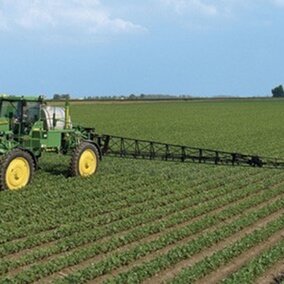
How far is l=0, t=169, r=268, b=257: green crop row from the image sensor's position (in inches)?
316

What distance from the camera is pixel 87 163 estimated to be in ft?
45.0

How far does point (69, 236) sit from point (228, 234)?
8.36 ft

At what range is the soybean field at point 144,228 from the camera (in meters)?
7.01

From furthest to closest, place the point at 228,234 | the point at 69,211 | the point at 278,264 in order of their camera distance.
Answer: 1. the point at 69,211
2. the point at 228,234
3. the point at 278,264

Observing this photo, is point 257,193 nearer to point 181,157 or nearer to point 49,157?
point 181,157

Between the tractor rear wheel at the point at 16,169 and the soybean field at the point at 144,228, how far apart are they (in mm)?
254

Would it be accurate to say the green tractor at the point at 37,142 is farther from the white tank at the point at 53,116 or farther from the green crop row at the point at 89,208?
the green crop row at the point at 89,208

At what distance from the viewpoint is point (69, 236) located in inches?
336

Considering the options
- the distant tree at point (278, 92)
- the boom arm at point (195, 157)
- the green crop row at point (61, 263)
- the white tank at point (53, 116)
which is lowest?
the green crop row at point (61, 263)

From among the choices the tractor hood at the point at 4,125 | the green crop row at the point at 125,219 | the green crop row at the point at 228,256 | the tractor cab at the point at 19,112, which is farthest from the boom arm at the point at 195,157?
the green crop row at the point at 228,256

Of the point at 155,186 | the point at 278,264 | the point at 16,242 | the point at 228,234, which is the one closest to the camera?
the point at 278,264

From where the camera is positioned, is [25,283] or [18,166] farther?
[18,166]

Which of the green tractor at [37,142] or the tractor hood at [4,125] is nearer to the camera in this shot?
the green tractor at [37,142]

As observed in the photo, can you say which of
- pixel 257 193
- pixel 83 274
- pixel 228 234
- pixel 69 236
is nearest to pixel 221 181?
pixel 257 193
